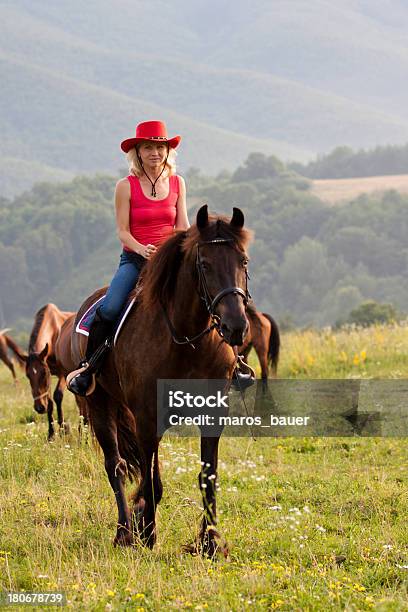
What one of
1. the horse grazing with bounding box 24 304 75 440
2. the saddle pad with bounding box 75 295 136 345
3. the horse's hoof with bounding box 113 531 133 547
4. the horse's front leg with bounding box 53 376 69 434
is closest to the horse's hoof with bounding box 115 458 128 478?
the horse's hoof with bounding box 113 531 133 547

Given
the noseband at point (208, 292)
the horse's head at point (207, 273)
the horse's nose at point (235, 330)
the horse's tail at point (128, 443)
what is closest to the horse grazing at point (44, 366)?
the horse's tail at point (128, 443)

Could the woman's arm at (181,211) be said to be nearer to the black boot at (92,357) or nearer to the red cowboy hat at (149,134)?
the red cowboy hat at (149,134)

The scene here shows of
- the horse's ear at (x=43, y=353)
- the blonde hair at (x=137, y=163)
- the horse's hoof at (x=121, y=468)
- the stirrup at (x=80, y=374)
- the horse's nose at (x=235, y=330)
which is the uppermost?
the blonde hair at (x=137, y=163)

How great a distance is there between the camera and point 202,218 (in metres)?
5.34

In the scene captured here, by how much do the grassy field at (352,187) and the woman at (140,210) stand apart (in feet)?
392

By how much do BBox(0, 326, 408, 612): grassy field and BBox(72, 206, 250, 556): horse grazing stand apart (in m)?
0.32

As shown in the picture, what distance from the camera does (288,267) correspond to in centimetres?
10388

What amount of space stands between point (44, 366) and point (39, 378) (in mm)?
253

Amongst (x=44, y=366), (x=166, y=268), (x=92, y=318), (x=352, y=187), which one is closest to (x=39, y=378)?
(x=44, y=366)

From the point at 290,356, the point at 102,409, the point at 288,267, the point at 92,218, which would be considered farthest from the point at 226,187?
the point at 102,409

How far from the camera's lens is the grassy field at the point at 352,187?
414 ft

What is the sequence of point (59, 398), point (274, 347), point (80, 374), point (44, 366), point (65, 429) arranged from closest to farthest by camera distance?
1. point (80, 374)
2. point (65, 429)
3. point (59, 398)
4. point (44, 366)
5. point (274, 347)

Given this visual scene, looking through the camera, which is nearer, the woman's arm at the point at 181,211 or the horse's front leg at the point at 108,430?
the woman's arm at the point at 181,211

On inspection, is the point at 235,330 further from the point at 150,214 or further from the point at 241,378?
the point at 150,214
